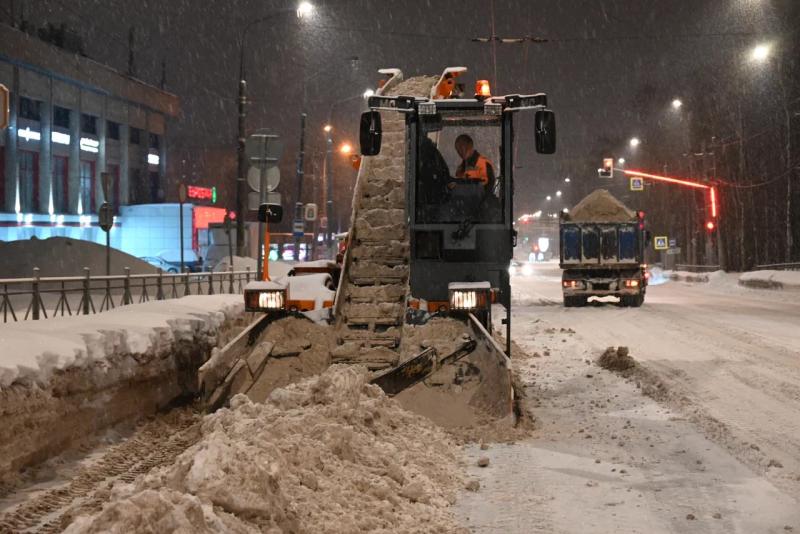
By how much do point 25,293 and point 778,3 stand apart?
40.7 m

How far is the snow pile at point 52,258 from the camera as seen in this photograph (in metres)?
26.6

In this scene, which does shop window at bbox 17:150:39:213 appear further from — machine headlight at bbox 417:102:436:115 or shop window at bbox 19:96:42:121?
machine headlight at bbox 417:102:436:115

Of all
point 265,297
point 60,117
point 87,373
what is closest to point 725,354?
point 265,297

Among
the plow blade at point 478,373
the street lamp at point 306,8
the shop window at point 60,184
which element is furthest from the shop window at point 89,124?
the plow blade at point 478,373

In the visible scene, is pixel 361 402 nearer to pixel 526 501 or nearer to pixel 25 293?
pixel 526 501

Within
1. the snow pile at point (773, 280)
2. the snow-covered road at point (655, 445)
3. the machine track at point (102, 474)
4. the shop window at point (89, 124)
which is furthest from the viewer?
the shop window at point (89, 124)

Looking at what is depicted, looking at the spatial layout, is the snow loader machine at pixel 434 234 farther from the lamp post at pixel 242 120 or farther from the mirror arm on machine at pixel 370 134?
the lamp post at pixel 242 120

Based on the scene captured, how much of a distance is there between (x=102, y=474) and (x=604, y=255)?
73.6 ft

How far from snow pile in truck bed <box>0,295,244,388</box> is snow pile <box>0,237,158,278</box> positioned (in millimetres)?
16057

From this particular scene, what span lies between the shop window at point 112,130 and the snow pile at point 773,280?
49934 millimetres

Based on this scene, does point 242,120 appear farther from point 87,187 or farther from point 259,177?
point 87,187

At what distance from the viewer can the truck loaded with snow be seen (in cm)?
2697

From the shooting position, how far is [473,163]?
10.5m

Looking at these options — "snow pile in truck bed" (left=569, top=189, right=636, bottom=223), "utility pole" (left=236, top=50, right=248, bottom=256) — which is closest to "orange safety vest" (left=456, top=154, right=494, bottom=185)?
"utility pole" (left=236, top=50, right=248, bottom=256)
